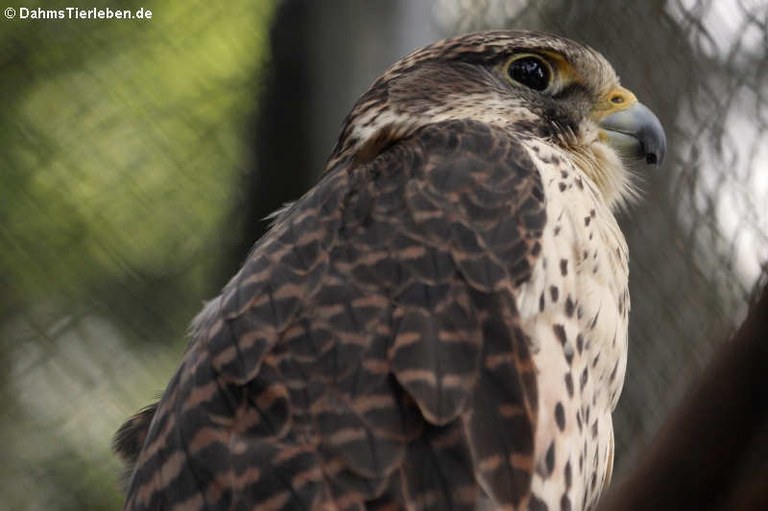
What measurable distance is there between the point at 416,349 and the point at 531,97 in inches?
33.5

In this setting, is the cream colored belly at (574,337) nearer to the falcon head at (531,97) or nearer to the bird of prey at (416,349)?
the bird of prey at (416,349)

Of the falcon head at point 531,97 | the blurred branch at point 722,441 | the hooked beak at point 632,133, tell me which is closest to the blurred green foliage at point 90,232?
the falcon head at point 531,97

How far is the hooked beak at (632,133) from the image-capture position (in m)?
2.35

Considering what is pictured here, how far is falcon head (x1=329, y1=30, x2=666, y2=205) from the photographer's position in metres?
2.27

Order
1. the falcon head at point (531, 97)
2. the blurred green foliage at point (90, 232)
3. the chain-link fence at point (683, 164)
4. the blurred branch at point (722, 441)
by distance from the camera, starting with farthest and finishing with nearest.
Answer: the blurred green foliage at point (90, 232), the chain-link fence at point (683, 164), the falcon head at point (531, 97), the blurred branch at point (722, 441)

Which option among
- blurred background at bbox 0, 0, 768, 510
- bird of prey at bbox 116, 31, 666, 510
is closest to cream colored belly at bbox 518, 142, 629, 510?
bird of prey at bbox 116, 31, 666, 510

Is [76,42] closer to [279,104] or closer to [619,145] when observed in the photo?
[279,104]

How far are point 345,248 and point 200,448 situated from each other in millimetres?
404

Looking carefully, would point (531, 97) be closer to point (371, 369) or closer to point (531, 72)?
point (531, 72)

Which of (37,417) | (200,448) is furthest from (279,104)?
(37,417)

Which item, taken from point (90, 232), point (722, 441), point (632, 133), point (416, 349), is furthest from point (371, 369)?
point (90, 232)

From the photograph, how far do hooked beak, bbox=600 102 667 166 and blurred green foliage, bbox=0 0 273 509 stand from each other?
127cm

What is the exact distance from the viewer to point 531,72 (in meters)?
2.34

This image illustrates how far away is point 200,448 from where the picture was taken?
1.62 m
